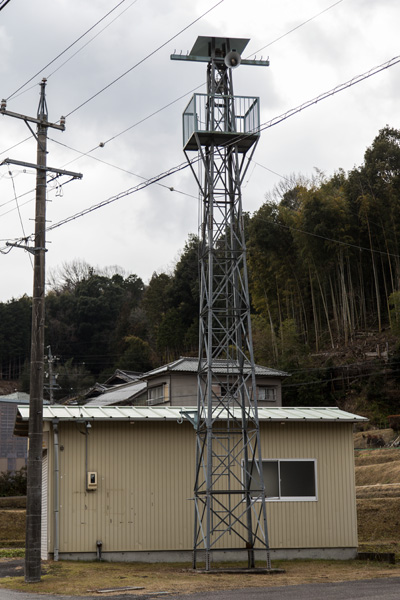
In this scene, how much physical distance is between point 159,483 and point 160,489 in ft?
0.40

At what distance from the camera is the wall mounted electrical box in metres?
14.8

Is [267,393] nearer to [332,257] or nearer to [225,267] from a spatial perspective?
[332,257]

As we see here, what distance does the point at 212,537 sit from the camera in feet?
49.9

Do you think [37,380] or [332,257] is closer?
[37,380]

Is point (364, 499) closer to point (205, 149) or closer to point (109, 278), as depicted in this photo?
point (205, 149)

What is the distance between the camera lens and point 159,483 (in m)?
15.3

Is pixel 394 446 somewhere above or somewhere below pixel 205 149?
below

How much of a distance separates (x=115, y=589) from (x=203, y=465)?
490 centimetres

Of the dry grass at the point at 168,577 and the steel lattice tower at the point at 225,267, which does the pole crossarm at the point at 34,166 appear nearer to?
the steel lattice tower at the point at 225,267

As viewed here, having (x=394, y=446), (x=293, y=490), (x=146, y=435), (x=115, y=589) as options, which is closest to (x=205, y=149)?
(x=146, y=435)

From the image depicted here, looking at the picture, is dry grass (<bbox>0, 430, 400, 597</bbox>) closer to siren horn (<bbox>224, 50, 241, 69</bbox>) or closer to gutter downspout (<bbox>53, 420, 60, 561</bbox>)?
gutter downspout (<bbox>53, 420, 60, 561</bbox>)

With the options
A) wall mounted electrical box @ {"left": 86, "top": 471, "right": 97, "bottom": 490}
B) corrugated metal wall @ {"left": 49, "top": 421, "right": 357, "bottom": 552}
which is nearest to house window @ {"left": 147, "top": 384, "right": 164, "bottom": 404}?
corrugated metal wall @ {"left": 49, "top": 421, "right": 357, "bottom": 552}

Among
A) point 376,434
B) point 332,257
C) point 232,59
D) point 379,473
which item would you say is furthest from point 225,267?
point 332,257

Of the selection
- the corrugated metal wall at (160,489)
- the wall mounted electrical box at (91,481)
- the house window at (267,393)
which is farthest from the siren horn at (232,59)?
the house window at (267,393)
